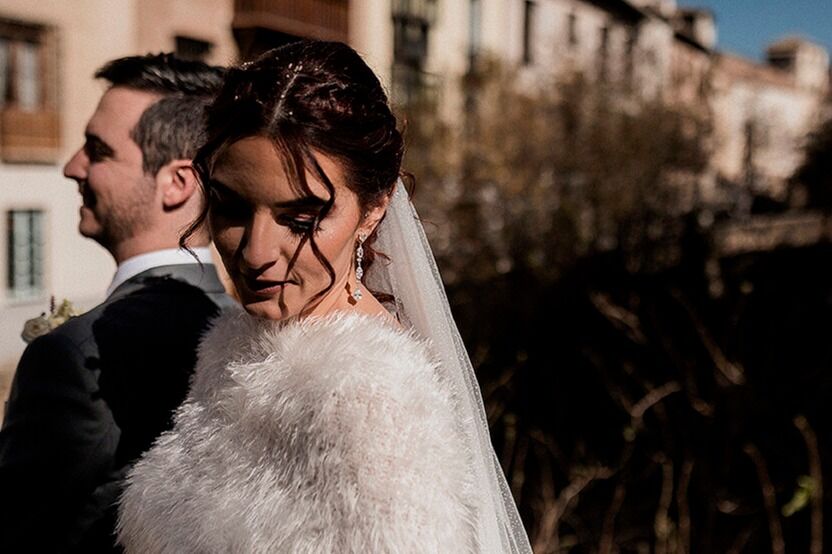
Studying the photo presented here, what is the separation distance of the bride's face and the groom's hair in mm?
659

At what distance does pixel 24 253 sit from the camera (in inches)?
405

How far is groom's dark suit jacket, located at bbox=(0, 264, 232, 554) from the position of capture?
5.18 feet

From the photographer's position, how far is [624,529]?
5.33m

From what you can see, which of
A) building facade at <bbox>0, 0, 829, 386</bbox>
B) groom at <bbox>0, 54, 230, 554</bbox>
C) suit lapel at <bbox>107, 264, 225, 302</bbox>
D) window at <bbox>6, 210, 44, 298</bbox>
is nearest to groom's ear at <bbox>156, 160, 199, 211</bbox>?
groom at <bbox>0, 54, 230, 554</bbox>

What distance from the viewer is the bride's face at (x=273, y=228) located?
1.18 m

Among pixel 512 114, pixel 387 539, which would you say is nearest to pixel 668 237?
pixel 512 114

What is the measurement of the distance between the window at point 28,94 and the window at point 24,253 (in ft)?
2.15

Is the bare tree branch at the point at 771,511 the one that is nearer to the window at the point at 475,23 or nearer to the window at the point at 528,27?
the window at the point at 475,23

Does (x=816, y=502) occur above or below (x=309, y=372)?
below

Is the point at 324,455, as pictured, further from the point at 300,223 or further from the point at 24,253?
the point at 24,253

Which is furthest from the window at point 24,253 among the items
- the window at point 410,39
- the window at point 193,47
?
the window at point 410,39

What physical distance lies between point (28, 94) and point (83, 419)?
9.91 m

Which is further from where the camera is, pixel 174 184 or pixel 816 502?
pixel 816 502

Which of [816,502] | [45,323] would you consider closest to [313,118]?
[45,323]
